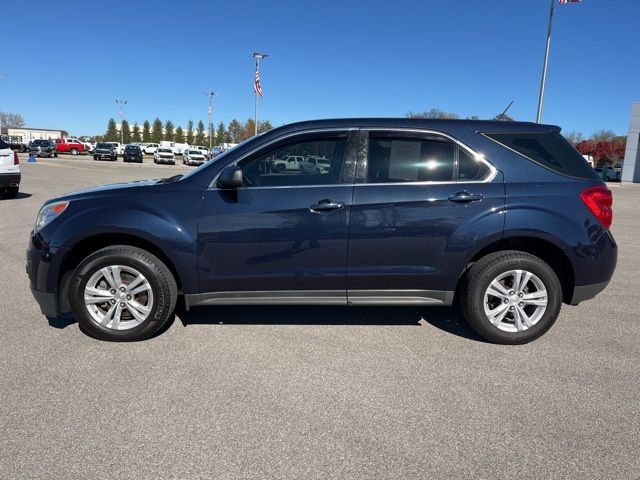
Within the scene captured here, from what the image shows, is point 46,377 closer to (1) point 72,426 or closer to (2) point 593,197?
(1) point 72,426

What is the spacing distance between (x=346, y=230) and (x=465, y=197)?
0.99m

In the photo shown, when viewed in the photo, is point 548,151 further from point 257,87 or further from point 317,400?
point 257,87

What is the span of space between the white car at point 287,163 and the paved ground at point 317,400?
1424mm

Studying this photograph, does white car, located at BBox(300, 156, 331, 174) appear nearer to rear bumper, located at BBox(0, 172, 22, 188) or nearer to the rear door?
the rear door

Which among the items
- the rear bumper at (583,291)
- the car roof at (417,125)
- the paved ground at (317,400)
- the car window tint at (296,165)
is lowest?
the paved ground at (317,400)

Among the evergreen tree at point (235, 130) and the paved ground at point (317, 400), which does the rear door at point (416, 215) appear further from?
the evergreen tree at point (235, 130)

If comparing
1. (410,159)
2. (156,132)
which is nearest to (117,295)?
(410,159)

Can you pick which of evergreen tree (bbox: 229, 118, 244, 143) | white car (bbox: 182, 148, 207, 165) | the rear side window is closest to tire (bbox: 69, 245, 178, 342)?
the rear side window

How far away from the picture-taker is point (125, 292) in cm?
370

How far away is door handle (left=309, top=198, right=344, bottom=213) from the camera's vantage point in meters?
3.58

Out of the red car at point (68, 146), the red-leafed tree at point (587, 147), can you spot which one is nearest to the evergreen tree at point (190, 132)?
the red car at point (68, 146)

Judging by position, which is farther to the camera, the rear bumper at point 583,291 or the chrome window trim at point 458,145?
the rear bumper at point 583,291

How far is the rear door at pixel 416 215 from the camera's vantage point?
3623 millimetres

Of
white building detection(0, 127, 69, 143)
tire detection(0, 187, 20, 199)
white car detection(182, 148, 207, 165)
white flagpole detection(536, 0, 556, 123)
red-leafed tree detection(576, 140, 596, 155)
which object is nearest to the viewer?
tire detection(0, 187, 20, 199)
